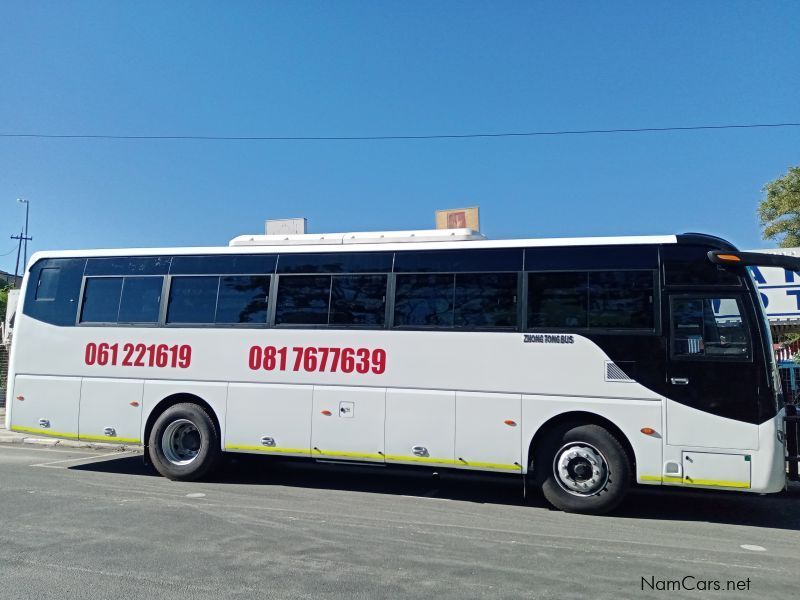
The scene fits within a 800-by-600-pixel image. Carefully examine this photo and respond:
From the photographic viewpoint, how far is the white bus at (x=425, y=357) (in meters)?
7.67

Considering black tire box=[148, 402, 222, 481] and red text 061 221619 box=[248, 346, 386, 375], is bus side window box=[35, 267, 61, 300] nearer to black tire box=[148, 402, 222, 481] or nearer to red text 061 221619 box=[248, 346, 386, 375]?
black tire box=[148, 402, 222, 481]

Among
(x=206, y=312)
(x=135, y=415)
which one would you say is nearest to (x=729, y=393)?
(x=206, y=312)

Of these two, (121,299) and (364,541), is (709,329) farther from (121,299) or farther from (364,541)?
(121,299)

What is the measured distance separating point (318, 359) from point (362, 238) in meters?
1.97

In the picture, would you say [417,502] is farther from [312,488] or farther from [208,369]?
[208,369]

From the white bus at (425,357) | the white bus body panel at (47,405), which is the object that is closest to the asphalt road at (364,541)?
the white bus at (425,357)

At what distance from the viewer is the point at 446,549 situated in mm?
6141

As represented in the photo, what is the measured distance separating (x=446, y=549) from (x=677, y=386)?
3.67 meters

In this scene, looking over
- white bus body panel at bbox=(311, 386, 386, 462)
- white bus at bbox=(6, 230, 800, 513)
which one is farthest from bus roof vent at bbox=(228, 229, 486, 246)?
white bus body panel at bbox=(311, 386, 386, 462)

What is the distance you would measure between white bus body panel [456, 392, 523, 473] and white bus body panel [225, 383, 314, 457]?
234 cm

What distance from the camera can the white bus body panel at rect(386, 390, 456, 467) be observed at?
28.0ft

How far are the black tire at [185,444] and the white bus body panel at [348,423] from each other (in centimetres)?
179

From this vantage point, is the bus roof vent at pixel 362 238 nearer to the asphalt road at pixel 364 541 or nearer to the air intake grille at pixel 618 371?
the air intake grille at pixel 618 371

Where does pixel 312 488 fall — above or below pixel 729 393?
below
